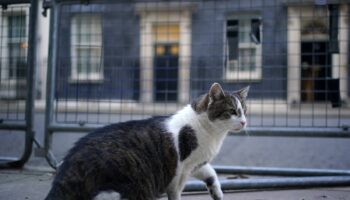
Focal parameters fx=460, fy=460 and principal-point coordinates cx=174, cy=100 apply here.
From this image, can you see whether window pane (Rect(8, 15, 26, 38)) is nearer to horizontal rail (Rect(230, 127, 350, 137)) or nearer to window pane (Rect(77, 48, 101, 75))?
window pane (Rect(77, 48, 101, 75))

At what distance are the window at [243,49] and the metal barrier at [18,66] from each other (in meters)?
1.77

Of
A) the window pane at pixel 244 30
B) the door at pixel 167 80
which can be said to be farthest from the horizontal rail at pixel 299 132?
the door at pixel 167 80

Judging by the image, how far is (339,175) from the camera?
3611mm

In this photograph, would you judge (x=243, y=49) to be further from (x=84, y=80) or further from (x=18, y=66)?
(x=18, y=66)

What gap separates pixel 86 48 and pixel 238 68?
1.65m

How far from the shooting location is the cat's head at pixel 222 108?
2.90 m

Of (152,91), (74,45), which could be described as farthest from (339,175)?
(74,45)

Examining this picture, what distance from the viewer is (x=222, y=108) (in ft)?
9.56

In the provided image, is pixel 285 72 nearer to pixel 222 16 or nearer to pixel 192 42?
pixel 222 16

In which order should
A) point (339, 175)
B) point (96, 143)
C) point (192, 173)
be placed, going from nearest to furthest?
point (96, 143), point (192, 173), point (339, 175)

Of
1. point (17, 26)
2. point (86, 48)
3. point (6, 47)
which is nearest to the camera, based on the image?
point (17, 26)

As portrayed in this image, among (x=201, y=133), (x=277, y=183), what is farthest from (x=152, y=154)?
(x=277, y=183)

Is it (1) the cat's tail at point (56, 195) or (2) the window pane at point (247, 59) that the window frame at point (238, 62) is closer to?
(2) the window pane at point (247, 59)

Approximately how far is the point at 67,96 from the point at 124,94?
21.8 inches
